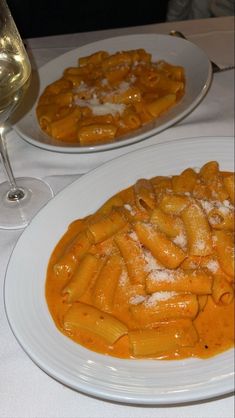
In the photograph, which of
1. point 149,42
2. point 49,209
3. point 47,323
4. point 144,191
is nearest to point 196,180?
point 144,191

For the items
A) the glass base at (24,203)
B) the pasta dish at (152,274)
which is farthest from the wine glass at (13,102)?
the pasta dish at (152,274)

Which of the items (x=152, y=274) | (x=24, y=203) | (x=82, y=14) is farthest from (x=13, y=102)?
(x=82, y=14)

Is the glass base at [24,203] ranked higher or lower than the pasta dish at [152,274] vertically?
lower

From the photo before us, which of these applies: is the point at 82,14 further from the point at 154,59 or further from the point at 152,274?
the point at 152,274

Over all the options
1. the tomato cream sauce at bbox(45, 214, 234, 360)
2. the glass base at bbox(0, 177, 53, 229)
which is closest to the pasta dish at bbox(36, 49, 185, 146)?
the glass base at bbox(0, 177, 53, 229)

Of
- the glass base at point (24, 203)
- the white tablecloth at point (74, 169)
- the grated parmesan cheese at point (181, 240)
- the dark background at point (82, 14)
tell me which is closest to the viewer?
the white tablecloth at point (74, 169)

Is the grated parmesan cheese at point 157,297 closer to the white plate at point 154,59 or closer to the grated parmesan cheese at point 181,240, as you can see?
the grated parmesan cheese at point 181,240
